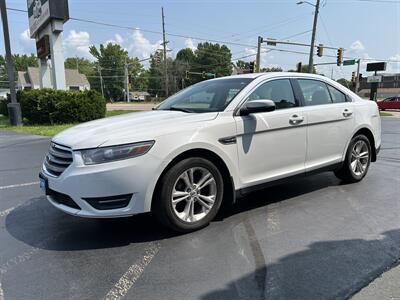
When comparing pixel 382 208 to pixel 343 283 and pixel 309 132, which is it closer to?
pixel 309 132

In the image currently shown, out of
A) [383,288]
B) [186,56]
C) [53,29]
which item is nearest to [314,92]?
[383,288]

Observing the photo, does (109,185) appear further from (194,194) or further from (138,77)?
(138,77)

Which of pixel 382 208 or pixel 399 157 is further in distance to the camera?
pixel 399 157

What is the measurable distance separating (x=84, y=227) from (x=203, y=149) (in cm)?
158

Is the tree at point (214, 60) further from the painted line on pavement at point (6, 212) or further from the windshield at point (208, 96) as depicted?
the painted line on pavement at point (6, 212)

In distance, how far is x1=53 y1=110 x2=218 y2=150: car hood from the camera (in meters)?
3.29

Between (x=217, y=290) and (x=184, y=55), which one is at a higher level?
(x=184, y=55)

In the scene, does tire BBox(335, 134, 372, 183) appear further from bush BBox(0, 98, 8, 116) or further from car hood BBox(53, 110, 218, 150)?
bush BBox(0, 98, 8, 116)

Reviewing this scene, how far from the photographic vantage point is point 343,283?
8.87ft

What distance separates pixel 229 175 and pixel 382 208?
6.77 ft

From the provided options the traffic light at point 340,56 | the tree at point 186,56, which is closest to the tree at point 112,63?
the tree at point 186,56

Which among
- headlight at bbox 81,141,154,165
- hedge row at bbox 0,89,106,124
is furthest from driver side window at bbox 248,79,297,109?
hedge row at bbox 0,89,106,124

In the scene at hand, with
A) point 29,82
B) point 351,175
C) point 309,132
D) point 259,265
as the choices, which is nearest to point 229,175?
point 259,265

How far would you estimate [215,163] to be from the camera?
382 centimetres
